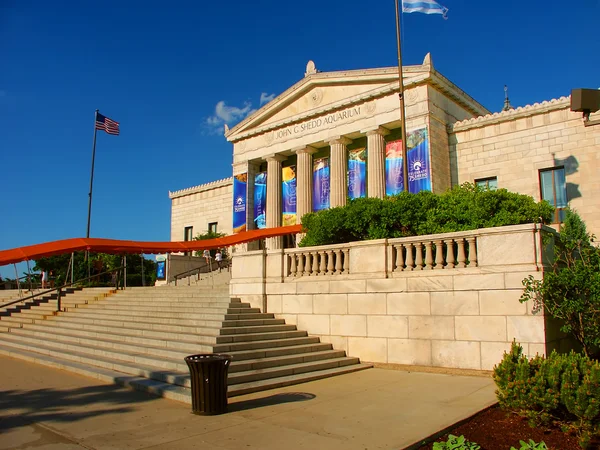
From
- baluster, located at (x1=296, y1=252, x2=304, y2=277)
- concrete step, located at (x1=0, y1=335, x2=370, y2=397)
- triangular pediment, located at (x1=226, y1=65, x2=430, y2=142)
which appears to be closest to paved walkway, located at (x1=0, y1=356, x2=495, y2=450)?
concrete step, located at (x1=0, y1=335, x2=370, y2=397)

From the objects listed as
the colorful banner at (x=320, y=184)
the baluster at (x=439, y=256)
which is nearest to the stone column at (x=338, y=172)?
the colorful banner at (x=320, y=184)

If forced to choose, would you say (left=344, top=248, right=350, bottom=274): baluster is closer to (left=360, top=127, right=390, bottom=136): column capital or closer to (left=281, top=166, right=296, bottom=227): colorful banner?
(left=360, top=127, right=390, bottom=136): column capital

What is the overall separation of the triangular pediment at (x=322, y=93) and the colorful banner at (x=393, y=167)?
3619 millimetres

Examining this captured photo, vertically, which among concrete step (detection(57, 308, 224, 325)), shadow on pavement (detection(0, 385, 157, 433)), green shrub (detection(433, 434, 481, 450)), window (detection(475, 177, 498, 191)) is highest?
window (detection(475, 177, 498, 191))

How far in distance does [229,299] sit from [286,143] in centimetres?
2334

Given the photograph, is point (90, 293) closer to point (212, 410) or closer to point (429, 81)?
point (212, 410)

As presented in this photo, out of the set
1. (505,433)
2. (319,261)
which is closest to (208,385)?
(505,433)

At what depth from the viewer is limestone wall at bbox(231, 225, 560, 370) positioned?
10438 millimetres

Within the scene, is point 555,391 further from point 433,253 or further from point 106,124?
point 106,124

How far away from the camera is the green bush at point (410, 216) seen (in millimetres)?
16969

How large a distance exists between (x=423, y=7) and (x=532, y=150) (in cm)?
1048

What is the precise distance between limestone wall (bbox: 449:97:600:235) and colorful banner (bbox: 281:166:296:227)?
12459mm

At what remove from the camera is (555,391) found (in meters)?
6.43

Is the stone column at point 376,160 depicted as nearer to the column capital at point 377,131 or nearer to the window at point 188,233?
the column capital at point 377,131
